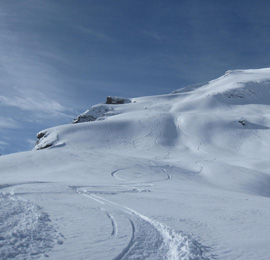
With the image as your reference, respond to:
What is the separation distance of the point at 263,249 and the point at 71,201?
5.95m

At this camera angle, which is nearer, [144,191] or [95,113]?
[144,191]

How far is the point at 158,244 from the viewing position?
16.3ft

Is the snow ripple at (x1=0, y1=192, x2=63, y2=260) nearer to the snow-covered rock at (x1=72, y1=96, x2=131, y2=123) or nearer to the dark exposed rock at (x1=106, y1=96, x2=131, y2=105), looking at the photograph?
the snow-covered rock at (x1=72, y1=96, x2=131, y2=123)

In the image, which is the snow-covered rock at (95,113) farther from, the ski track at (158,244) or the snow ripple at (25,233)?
the ski track at (158,244)

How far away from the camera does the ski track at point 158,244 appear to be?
4.48 metres

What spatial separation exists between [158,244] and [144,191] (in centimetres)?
786

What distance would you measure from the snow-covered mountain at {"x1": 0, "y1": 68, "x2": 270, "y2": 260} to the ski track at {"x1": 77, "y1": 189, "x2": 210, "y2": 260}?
2cm

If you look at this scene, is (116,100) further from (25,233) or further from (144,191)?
(25,233)

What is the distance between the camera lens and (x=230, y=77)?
102 m

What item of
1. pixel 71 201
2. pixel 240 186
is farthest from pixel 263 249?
pixel 240 186

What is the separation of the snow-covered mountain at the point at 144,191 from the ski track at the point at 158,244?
2cm

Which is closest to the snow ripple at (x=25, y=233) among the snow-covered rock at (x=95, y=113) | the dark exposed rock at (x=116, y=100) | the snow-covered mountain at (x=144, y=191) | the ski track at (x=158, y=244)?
the snow-covered mountain at (x=144, y=191)

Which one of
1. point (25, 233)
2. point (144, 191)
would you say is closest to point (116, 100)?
point (144, 191)

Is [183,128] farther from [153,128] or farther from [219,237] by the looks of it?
[219,237]
